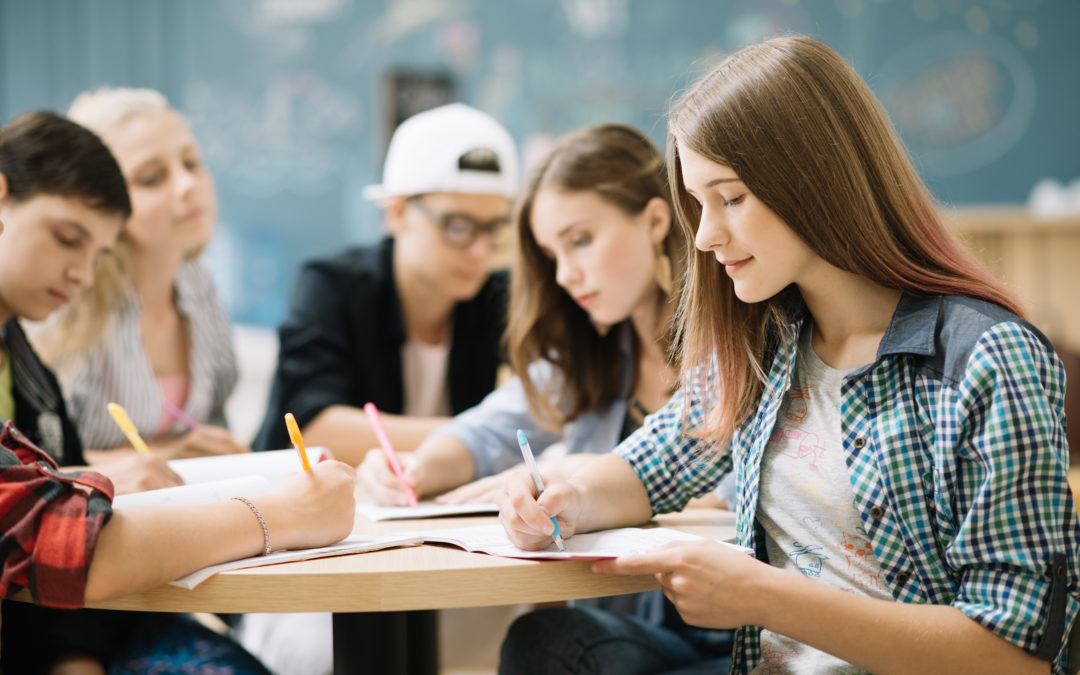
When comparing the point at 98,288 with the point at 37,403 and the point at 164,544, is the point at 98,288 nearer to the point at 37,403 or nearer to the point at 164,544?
the point at 37,403

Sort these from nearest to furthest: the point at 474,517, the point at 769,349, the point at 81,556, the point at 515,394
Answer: the point at 81,556
the point at 769,349
the point at 474,517
the point at 515,394

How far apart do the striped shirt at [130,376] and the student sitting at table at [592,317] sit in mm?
767

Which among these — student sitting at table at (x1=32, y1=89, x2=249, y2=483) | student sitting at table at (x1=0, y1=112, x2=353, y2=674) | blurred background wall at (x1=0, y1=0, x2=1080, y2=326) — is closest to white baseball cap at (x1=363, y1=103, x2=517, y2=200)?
student sitting at table at (x1=32, y1=89, x2=249, y2=483)

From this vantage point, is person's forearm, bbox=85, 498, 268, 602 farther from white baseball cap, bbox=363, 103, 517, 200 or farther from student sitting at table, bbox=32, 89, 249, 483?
white baseball cap, bbox=363, 103, 517, 200

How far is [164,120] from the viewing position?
2.09m

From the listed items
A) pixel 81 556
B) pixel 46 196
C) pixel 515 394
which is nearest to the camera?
pixel 81 556

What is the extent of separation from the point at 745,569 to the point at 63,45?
391 cm

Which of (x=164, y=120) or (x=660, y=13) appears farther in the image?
(x=660, y=13)

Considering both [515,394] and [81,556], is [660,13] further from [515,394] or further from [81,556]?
[81,556]

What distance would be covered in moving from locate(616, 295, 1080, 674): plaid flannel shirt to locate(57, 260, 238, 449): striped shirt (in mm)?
1392

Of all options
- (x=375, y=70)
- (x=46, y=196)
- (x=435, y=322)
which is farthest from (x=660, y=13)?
(x=46, y=196)

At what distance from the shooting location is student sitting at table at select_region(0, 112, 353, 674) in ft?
2.94

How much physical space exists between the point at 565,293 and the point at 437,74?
2585mm

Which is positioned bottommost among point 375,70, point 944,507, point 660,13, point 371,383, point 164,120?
point 371,383
